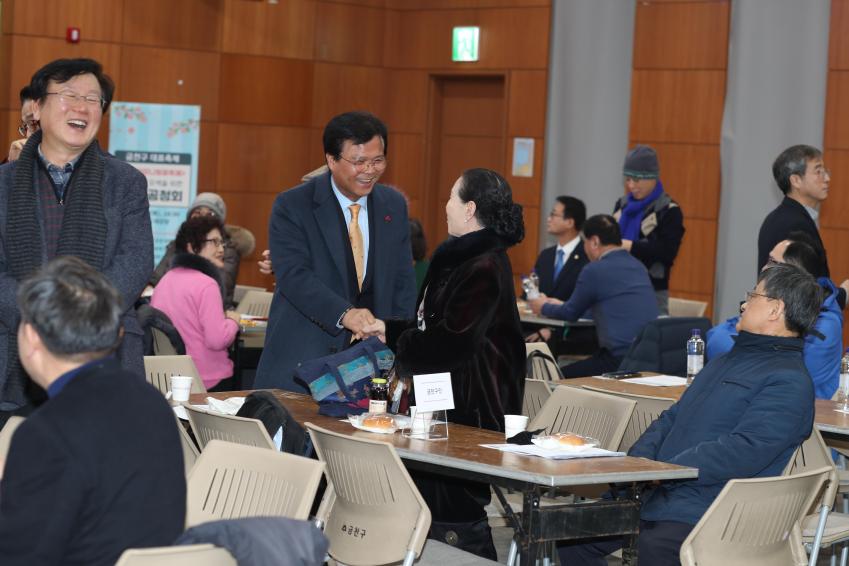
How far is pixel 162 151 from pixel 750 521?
8.00 m

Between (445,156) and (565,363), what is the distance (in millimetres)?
4410

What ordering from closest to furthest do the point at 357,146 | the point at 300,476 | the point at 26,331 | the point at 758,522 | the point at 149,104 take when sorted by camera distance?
the point at 26,331 < the point at 300,476 < the point at 758,522 < the point at 357,146 < the point at 149,104

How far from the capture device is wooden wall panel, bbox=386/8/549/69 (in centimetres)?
1129

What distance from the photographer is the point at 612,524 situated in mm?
3520

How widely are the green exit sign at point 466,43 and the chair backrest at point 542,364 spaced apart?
19.5 ft

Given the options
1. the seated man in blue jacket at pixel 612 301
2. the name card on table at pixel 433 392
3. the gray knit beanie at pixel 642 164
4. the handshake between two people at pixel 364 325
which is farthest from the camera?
the gray knit beanie at pixel 642 164

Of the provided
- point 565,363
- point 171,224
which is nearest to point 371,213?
point 565,363

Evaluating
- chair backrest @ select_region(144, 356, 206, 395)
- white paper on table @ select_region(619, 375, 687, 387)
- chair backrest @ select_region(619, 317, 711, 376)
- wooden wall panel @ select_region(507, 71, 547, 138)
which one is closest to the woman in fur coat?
chair backrest @ select_region(144, 356, 206, 395)

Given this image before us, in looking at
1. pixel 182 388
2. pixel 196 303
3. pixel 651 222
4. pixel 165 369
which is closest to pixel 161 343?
pixel 196 303

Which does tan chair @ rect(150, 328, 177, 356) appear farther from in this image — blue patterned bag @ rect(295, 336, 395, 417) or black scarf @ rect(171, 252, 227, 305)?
blue patterned bag @ rect(295, 336, 395, 417)

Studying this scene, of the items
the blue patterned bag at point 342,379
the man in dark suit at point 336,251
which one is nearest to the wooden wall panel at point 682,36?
the man in dark suit at point 336,251

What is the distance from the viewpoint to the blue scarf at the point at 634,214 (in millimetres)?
8578

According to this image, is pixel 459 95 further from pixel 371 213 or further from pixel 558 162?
pixel 371 213

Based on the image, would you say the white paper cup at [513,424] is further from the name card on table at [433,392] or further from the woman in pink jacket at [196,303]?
the woman in pink jacket at [196,303]
